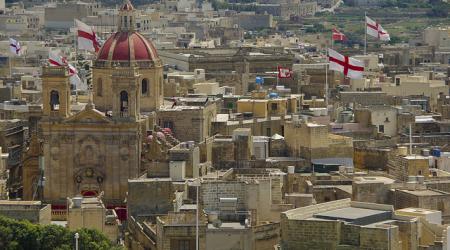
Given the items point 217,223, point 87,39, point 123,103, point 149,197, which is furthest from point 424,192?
point 87,39

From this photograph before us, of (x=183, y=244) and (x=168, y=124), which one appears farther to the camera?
(x=168, y=124)

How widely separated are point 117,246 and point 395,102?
4805 centimetres

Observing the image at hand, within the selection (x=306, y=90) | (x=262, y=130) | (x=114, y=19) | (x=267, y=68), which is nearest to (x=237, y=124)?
(x=262, y=130)

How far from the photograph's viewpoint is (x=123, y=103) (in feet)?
273

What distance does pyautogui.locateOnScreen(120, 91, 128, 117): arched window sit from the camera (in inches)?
3250

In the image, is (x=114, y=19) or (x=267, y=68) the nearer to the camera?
(x=267, y=68)

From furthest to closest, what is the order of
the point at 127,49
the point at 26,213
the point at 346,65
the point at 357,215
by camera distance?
the point at 346,65 → the point at 127,49 → the point at 26,213 → the point at 357,215

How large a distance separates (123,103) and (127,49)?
6370mm

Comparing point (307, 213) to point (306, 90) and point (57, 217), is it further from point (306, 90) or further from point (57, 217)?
point (306, 90)

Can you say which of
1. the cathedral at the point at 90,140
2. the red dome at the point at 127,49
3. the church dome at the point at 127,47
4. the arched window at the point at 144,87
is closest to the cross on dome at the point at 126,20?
the church dome at the point at 127,47

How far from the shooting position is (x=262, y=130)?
3679 inches

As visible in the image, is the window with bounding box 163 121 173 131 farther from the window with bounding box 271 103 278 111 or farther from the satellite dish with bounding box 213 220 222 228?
the satellite dish with bounding box 213 220 222 228

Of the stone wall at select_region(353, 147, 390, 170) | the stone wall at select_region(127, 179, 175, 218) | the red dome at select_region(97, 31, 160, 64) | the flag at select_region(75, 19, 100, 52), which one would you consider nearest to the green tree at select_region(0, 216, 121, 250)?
the stone wall at select_region(127, 179, 175, 218)

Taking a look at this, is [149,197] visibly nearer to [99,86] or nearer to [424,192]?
[424,192]
